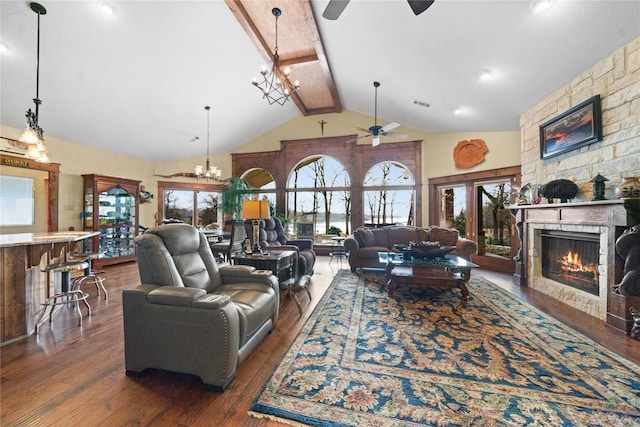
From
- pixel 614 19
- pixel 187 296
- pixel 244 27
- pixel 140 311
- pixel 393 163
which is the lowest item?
pixel 140 311

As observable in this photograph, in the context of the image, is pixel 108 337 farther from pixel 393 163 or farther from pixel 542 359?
pixel 393 163

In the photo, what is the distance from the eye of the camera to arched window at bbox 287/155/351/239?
7.45 m

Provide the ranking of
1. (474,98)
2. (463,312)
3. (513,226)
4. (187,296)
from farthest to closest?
(513,226)
(474,98)
(463,312)
(187,296)

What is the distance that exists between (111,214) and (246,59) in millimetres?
4500

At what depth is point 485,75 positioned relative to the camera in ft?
12.3


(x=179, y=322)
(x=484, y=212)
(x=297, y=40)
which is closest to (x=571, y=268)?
(x=484, y=212)

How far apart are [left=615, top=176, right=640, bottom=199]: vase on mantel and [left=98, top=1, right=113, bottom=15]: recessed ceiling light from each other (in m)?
5.85

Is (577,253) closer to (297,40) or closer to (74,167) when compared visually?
(297,40)

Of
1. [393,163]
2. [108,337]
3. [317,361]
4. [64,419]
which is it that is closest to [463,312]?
[317,361]

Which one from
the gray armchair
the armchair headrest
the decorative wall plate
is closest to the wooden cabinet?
the armchair headrest

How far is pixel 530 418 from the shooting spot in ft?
4.79

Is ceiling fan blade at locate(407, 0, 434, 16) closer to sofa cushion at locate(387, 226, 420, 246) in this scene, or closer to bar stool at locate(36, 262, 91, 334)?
sofa cushion at locate(387, 226, 420, 246)

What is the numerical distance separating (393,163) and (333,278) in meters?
3.89

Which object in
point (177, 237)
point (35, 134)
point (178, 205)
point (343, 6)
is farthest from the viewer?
point (178, 205)
